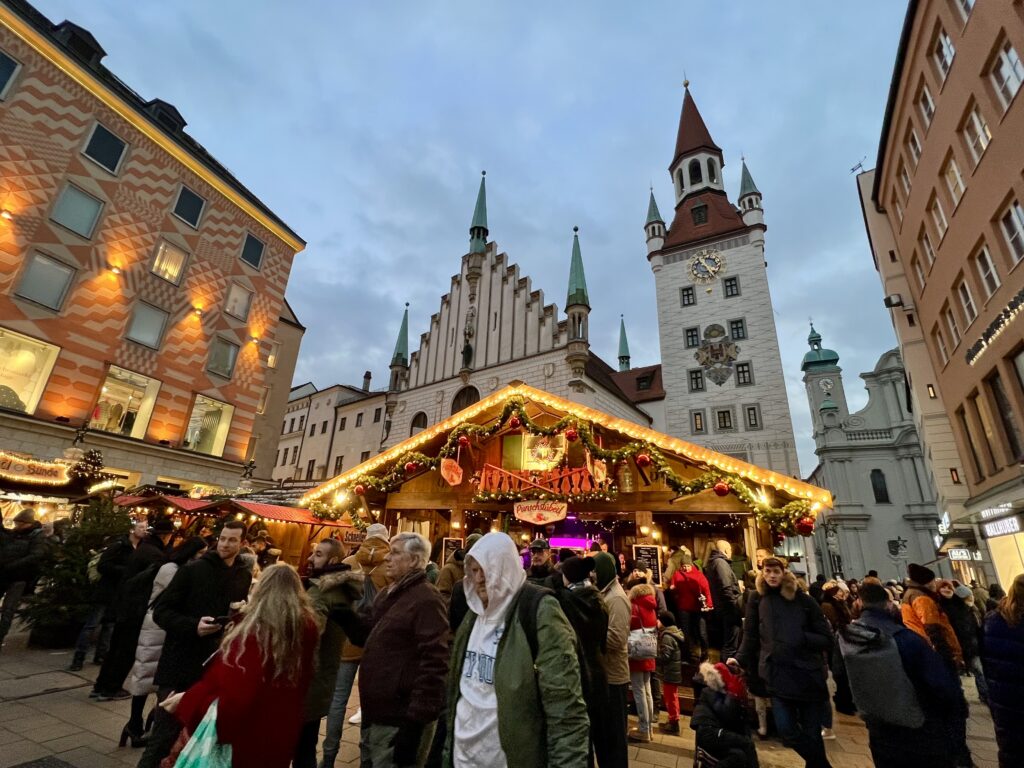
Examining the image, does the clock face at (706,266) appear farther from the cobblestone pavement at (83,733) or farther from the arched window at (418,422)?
the cobblestone pavement at (83,733)

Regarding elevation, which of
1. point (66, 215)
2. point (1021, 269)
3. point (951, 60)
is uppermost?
point (951, 60)

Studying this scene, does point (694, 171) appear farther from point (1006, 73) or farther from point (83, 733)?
point (83, 733)

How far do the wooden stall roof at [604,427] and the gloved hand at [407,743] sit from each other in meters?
7.45

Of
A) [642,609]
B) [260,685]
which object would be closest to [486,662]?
[260,685]

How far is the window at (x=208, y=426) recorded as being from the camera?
19516 millimetres

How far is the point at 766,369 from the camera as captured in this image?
2716cm

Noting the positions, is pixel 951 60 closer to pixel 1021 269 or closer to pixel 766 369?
pixel 1021 269

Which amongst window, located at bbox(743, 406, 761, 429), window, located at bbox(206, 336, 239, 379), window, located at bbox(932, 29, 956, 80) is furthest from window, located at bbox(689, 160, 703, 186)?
window, located at bbox(206, 336, 239, 379)

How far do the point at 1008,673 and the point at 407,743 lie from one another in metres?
4.57

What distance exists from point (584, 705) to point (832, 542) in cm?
4440

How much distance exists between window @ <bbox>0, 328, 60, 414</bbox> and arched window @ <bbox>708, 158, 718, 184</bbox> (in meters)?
42.8

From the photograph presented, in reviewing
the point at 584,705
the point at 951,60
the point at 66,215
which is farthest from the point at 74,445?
the point at 951,60

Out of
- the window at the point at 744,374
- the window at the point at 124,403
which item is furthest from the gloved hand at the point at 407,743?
the window at the point at 744,374

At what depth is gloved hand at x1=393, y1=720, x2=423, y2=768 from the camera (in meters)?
2.45
